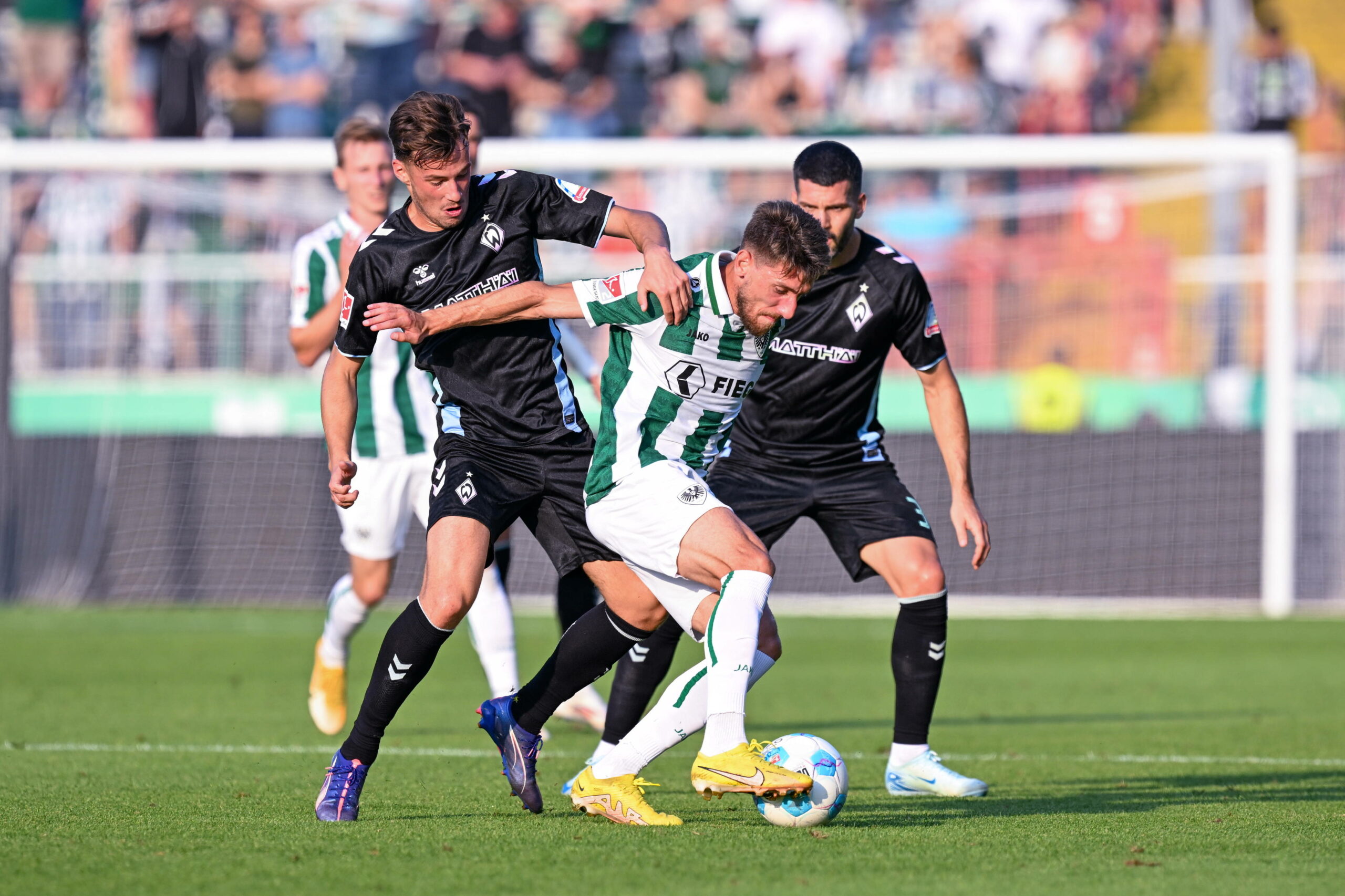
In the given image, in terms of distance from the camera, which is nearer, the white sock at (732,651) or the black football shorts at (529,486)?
the white sock at (732,651)

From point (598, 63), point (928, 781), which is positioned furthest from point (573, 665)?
point (598, 63)

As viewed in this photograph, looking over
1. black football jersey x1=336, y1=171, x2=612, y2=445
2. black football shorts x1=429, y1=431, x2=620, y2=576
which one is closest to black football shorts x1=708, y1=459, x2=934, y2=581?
black football shorts x1=429, y1=431, x2=620, y2=576

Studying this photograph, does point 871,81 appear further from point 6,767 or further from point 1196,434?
point 6,767

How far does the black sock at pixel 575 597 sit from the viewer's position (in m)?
7.51

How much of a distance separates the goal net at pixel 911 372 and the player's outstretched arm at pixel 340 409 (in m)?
7.18

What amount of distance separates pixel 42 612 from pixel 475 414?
909cm

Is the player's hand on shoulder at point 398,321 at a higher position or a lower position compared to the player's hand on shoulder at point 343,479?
higher

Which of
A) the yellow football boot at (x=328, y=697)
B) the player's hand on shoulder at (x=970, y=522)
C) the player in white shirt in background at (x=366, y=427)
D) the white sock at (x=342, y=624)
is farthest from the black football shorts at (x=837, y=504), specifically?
the yellow football boot at (x=328, y=697)

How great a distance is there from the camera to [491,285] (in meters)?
5.73

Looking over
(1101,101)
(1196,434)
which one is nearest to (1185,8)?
(1101,101)

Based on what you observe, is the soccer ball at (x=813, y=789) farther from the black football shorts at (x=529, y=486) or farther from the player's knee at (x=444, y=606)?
the player's knee at (x=444, y=606)

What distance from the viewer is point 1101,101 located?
19844 mm

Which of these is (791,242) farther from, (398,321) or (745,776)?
(745,776)

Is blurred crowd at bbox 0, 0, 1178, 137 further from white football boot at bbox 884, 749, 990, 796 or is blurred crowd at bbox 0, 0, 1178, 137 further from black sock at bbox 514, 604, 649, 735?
black sock at bbox 514, 604, 649, 735
